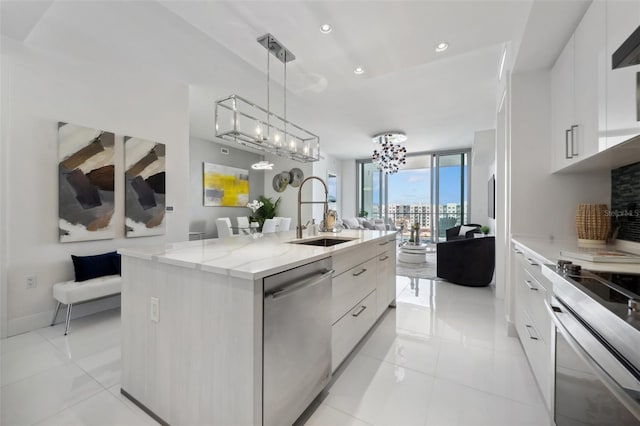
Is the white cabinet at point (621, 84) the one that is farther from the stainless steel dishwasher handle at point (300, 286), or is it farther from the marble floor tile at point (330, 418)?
the marble floor tile at point (330, 418)

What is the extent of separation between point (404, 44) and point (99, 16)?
8.82 feet

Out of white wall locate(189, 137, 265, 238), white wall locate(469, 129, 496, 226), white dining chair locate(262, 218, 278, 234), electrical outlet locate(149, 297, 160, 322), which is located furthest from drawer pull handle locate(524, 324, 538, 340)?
white wall locate(189, 137, 265, 238)

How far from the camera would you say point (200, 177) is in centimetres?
652

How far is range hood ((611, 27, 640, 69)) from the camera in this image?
84cm

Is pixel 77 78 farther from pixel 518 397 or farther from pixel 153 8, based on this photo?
pixel 518 397

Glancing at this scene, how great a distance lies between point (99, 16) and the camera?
2.25 m

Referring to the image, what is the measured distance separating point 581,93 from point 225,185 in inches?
272

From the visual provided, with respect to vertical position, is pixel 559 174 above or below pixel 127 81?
below

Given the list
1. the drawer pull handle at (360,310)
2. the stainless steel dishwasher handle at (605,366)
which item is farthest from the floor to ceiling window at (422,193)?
the stainless steel dishwasher handle at (605,366)

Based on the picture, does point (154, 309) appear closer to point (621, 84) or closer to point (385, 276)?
point (385, 276)

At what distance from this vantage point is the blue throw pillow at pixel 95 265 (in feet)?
8.50

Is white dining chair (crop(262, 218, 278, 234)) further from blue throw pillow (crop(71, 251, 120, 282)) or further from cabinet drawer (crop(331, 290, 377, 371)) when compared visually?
cabinet drawer (crop(331, 290, 377, 371))

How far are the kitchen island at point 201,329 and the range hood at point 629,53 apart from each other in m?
1.41

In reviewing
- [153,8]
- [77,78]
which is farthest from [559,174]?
[77,78]
